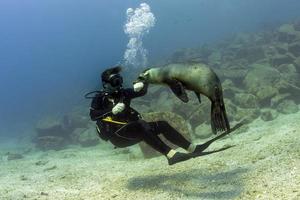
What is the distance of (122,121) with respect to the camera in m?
7.29

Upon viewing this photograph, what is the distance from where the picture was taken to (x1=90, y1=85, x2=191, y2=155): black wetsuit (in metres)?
7.05

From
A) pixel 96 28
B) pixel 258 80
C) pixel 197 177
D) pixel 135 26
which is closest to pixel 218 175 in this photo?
pixel 197 177

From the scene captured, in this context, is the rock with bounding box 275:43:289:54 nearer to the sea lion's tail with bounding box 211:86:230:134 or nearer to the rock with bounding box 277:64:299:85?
the rock with bounding box 277:64:299:85

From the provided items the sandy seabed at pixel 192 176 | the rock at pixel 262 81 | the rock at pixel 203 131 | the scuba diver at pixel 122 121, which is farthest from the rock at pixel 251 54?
the scuba diver at pixel 122 121

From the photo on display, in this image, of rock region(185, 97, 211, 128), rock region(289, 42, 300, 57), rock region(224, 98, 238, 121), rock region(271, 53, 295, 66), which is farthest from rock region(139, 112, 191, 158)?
rock region(289, 42, 300, 57)

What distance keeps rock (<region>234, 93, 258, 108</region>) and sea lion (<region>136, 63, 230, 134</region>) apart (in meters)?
7.26

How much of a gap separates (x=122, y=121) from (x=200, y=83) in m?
1.85

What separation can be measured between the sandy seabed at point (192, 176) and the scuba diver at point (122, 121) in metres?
0.67

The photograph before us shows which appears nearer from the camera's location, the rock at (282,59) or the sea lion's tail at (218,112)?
the sea lion's tail at (218,112)

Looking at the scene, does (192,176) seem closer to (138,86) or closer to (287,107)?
(138,86)

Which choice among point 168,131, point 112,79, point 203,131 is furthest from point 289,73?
point 112,79

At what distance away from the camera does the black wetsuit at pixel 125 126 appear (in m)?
7.05

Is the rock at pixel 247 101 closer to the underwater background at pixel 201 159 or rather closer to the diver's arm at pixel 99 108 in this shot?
the underwater background at pixel 201 159

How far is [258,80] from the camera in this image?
14.8 m
